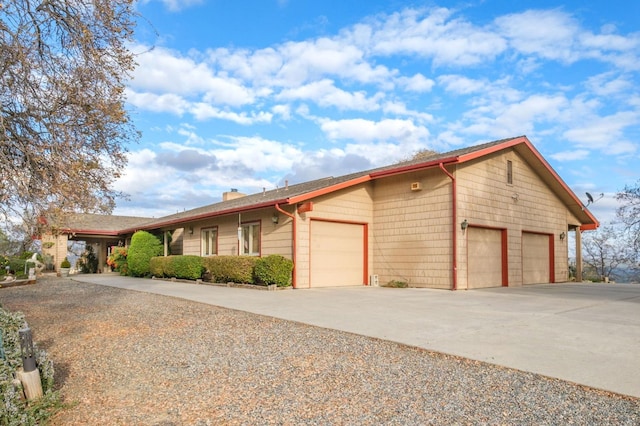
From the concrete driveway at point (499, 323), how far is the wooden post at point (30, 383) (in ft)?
12.8

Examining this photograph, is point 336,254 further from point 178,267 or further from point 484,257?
point 178,267

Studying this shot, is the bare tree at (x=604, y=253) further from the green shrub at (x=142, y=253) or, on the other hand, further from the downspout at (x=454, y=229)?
the green shrub at (x=142, y=253)

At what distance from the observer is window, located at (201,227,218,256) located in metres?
17.5

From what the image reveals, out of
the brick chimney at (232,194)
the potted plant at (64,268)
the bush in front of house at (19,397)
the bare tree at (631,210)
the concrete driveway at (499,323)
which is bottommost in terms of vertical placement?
the potted plant at (64,268)

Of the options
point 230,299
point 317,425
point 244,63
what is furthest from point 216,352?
point 244,63

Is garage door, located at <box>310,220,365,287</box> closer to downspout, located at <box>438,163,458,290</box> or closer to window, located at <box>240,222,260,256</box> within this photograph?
window, located at <box>240,222,260,256</box>

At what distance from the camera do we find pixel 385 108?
1603cm

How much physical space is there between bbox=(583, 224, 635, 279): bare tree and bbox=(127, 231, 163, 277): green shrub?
79.6 feet

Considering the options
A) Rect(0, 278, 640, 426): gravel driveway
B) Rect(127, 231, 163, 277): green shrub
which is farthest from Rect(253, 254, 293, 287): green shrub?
Rect(127, 231, 163, 277): green shrub

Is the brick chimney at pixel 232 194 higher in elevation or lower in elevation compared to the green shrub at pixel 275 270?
higher

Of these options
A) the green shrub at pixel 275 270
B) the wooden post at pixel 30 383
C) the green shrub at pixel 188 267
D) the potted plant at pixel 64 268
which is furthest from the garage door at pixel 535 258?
the potted plant at pixel 64 268

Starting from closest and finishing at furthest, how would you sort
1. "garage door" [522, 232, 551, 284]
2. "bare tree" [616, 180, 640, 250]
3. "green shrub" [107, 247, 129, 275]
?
"garage door" [522, 232, 551, 284] < "bare tree" [616, 180, 640, 250] < "green shrub" [107, 247, 129, 275]

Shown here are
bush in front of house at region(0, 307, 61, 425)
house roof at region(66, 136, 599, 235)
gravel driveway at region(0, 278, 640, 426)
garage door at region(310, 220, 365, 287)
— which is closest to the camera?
bush in front of house at region(0, 307, 61, 425)

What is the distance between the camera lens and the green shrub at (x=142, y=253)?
19822mm
